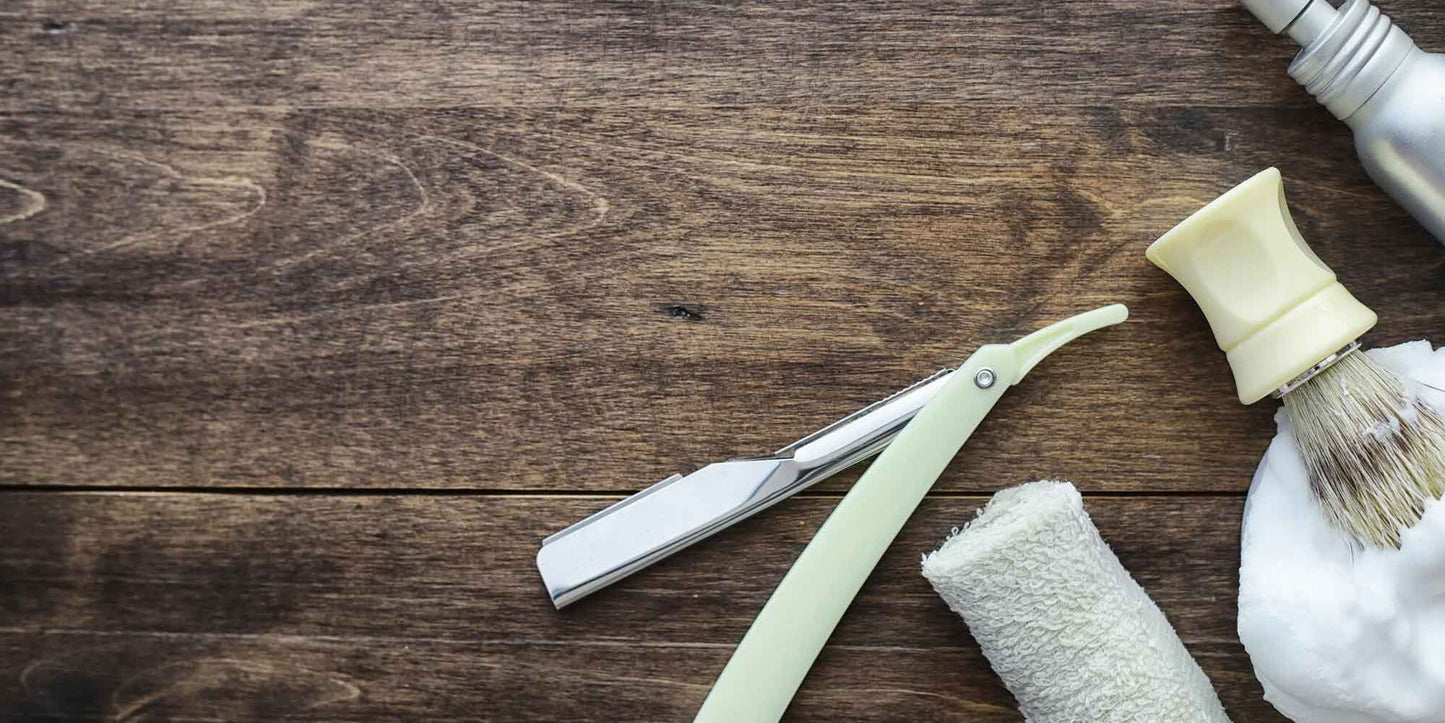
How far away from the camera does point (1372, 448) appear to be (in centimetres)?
46

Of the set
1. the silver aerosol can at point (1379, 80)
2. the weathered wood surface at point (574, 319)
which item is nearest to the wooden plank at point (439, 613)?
the weathered wood surface at point (574, 319)

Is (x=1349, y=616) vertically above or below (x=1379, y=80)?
below

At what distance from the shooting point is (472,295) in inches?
20.3

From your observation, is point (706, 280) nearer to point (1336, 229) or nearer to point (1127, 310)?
point (1127, 310)

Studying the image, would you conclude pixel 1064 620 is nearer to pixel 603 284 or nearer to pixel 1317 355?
pixel 1317 355

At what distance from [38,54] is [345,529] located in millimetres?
330

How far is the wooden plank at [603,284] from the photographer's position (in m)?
0.51

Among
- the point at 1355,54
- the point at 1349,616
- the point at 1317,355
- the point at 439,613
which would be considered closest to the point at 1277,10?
the point at 1355,54

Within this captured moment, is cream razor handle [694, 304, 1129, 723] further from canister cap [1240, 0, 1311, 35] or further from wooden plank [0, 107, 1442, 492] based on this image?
canister cap [1240, 0, 1311, 35]

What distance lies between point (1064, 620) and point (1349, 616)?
0.15 m

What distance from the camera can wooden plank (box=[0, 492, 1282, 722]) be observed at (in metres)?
0.51

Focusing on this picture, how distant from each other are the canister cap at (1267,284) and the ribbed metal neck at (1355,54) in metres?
0.06

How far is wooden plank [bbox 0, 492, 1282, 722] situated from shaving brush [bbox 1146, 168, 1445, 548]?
2.6 inches

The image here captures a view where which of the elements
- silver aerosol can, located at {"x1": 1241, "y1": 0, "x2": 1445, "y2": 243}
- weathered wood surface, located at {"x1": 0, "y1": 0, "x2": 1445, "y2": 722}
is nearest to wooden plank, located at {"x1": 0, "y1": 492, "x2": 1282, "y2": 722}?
weathered wood surface, located at {"x1": 0, "y1": 0, "x2": 1445, "y2": 722}
